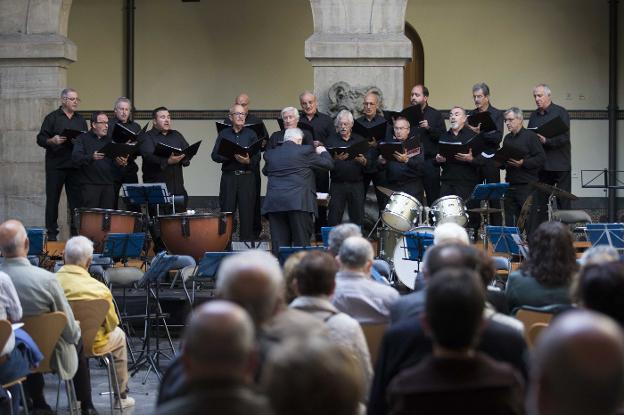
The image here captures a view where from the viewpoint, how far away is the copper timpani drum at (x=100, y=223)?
11.7m

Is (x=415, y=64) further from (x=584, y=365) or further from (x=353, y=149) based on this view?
(x=584, y=365)

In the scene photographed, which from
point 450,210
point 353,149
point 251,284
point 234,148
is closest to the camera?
point 251,284

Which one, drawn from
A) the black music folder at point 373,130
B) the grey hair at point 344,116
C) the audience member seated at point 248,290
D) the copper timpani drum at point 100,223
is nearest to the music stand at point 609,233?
the black music folder at point 373,130

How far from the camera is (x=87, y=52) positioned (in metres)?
17.7

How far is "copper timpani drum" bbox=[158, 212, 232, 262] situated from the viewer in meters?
11.9

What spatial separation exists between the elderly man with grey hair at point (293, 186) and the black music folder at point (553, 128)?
94.3 inches

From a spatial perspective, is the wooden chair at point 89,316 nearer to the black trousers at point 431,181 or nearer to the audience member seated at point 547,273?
the audience member seated at point 547,273

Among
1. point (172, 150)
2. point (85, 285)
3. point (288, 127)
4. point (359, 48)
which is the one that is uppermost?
point (359, 48)

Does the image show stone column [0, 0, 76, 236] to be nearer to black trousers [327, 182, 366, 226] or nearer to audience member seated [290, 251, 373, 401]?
black trousers [327, 182, 366, 226]

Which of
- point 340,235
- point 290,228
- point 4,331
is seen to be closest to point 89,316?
point 4,331

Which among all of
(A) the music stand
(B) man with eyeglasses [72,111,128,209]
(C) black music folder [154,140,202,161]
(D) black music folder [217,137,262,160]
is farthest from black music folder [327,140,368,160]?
(A) the music stand

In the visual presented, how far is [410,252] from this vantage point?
10.7m

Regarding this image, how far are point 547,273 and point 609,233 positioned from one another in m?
4.84

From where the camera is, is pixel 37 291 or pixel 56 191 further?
pixel 56 191
